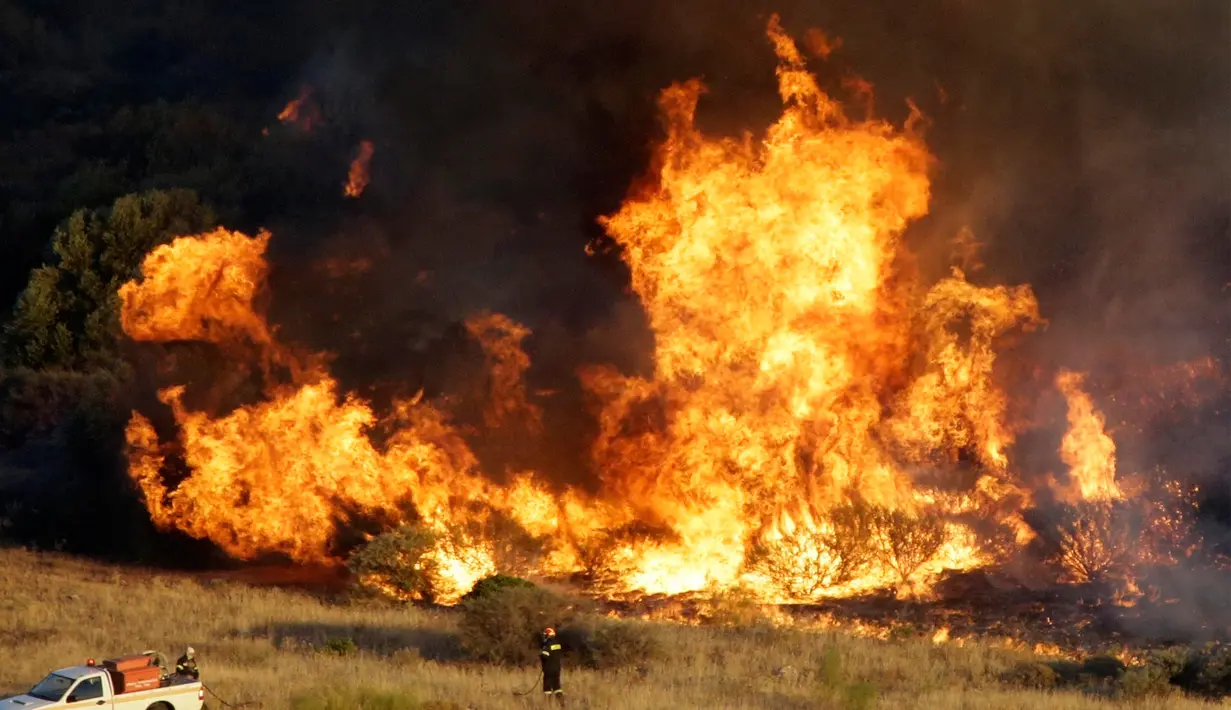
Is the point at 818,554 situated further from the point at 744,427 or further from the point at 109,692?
the point at 109,692

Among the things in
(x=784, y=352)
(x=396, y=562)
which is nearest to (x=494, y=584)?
(x=396, y=562)

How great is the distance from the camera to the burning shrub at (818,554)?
27.4 metres

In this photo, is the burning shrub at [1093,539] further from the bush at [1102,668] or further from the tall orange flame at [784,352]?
the bush at [1102,668]

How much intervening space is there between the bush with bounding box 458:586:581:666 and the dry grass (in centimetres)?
53

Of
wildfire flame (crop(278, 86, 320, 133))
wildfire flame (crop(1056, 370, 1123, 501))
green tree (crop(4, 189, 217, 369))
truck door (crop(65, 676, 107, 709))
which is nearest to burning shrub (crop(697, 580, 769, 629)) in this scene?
wildfire flame (crop(1056, 370, 1123, 501))

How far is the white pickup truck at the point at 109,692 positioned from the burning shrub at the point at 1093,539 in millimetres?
15976

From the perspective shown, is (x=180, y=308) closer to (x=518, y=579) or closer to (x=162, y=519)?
(x=162, y=519)

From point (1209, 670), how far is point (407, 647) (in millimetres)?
11630

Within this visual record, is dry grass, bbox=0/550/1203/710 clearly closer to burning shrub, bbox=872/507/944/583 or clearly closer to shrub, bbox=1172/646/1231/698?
shrub, bbox=1172/646/1231/698

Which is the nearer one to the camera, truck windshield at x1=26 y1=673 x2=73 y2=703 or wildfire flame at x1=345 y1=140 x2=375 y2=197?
truck windshield at x1=26 y1=673 x2=73 y2=703

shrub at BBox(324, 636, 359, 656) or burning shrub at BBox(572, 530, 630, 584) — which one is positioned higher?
burning shrub at BBox(572, 530, 630, 584)

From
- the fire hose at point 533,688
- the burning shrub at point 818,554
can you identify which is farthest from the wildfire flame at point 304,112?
the fire hose at point 533,688

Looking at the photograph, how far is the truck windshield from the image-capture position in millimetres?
17875

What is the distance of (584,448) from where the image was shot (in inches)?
1157
